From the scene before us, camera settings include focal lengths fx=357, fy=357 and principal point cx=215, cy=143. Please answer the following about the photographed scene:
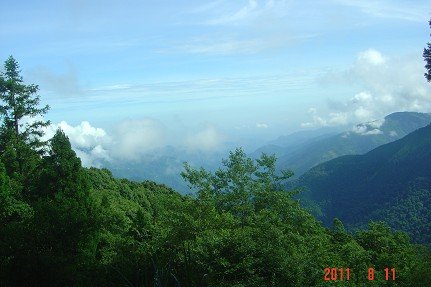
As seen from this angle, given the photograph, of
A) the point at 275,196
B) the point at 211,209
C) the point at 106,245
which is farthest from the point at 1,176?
the point at 275,196

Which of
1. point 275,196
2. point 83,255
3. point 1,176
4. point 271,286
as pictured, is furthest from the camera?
point 1,176

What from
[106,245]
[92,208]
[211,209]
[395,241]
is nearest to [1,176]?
[92,208]

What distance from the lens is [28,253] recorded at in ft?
42.1

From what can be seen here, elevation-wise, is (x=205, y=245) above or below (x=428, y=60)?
below

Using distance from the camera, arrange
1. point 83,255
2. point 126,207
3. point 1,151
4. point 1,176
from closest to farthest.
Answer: point 83,255
point 1,176
point 1,151
point 126,207

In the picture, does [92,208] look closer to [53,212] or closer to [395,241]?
[53,212]

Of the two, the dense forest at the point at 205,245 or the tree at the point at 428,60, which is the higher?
the tree at the point at 428,60

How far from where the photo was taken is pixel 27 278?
1245cm

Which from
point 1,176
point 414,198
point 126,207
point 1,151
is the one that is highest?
point 1,151

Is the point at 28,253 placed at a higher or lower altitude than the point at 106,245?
higher

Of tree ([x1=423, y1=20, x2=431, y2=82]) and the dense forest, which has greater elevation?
tree ([x1=423, y1=20, x2=431, y2=82])

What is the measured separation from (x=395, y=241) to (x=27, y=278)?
92.6 feet

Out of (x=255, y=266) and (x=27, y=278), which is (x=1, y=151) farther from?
(x=255, y=266)

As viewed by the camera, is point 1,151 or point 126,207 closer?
point 1,151
